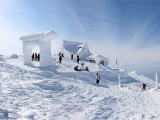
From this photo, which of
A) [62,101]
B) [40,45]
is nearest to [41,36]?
[40,45]

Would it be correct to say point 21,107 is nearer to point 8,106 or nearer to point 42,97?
point 8,106

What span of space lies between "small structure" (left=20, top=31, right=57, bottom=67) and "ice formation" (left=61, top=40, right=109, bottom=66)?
16.2 metres

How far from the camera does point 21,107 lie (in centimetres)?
1554

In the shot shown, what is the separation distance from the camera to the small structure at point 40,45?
30656mm

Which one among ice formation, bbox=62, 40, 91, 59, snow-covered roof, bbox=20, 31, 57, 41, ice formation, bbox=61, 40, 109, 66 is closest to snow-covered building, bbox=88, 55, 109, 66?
ice formation, bbox=61, 40, 109, 66

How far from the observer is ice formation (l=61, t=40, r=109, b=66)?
154 feet

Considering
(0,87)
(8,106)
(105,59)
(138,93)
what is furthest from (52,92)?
(105,59)

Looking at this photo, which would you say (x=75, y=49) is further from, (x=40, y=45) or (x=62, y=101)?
(x=62, y=101)

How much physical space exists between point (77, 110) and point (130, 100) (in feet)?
22.4

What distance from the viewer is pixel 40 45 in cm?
3095

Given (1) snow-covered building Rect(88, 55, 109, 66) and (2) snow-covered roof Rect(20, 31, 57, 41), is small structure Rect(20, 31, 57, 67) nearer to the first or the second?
(2) snow-covered roof Rect(20, 31, 57, 41)

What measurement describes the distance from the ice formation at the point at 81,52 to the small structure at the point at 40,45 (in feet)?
53.2

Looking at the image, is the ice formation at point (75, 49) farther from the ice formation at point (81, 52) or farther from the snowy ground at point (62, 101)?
the snowy ground at point (62, 101)

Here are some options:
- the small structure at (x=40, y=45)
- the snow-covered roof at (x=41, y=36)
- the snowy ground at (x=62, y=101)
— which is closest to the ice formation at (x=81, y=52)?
the small structure at (x=40, y=45)
